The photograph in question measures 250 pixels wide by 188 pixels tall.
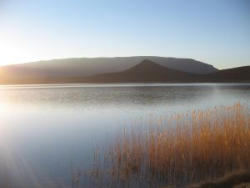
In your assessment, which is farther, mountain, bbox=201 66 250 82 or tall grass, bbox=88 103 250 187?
mountain, bbox=201 66 250 82

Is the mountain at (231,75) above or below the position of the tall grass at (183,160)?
above

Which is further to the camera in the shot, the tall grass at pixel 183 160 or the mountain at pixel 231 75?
the mountain at pixel 231 75

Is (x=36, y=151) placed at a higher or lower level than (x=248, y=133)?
lower

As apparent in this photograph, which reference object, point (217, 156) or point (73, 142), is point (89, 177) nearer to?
point (217, 156)

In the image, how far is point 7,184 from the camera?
8.23 metres

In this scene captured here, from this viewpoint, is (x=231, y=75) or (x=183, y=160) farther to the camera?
(x=231, y=75)

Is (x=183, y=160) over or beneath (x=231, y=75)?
beneath

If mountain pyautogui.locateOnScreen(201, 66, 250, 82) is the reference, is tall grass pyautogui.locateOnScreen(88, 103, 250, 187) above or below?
below

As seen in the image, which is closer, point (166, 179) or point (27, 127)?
point (166, 179)

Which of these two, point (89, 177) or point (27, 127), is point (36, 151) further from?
point (27, 127)

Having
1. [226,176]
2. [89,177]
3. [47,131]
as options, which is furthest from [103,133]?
[226,176]

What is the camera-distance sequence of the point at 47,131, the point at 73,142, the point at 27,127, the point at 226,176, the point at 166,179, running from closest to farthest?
1. the point at 226,176
2. the point at 166,179
3. the point at 73,142
4. the point at 47,131
5. the point at 27,127

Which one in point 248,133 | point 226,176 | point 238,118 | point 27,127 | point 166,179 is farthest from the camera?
point 27,127

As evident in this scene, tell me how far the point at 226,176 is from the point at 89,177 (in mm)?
3962
